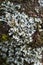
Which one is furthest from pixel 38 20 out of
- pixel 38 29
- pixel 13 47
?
pixel 13 47

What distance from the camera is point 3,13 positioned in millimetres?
3088

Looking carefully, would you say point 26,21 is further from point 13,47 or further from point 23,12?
point 13,47

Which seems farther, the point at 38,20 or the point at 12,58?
the point at 38,20

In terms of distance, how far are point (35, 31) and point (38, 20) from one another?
14 centimetres

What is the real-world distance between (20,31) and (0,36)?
0.96 feet

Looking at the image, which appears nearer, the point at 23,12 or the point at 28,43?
the point at 28,43

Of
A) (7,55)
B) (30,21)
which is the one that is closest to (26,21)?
(30,21)

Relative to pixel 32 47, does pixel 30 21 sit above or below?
above

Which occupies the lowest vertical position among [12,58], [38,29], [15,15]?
[12,58]

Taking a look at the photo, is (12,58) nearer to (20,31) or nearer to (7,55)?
(7,55)

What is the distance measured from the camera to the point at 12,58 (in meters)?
2.74

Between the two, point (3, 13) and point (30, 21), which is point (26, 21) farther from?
point (3, 13)

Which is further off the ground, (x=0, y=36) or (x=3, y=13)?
(x=3, y=13)

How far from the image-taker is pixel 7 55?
2789 mm
